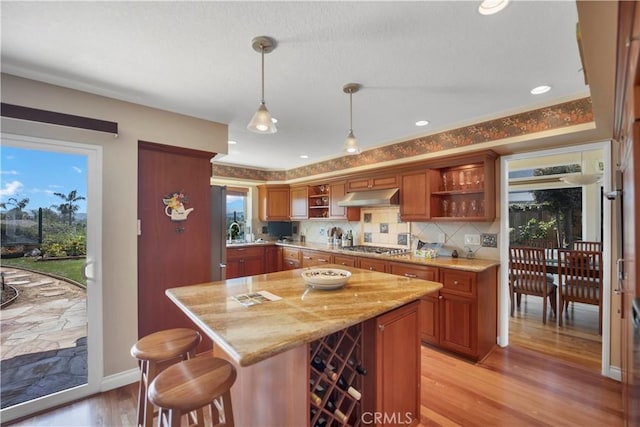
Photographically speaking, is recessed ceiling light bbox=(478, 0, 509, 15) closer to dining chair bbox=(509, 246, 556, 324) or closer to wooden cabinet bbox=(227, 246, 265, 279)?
dining chair bbox=(509, 246, 556, 324)

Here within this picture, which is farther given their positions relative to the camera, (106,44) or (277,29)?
(106,44)

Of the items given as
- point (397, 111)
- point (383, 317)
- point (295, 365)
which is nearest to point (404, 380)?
point (383, 317)

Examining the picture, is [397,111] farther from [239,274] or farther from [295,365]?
[239,274]

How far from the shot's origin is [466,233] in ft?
11.0

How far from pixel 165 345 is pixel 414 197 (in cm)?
301

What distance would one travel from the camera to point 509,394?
2.23 metres

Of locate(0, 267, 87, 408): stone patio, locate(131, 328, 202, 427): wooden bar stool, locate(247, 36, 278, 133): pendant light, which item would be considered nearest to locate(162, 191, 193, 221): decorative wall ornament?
locate(0, 267, 87, 408): stone patio

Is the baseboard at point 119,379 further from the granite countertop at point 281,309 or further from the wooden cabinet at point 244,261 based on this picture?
the wooden cabinet at point 244,261

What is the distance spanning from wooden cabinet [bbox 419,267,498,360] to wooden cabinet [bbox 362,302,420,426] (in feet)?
3.23

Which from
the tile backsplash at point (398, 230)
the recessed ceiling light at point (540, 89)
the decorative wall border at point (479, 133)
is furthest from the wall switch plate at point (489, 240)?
the recessed ceiling light at point (540, 89)

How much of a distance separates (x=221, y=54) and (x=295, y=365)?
1878mm

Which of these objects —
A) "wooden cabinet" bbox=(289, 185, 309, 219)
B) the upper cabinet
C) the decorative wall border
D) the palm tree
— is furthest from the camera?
"wooden cabinet" bbox=(289, 185, 309, 219)

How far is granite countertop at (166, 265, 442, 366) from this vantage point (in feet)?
3.59

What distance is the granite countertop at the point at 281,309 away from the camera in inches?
43.1
